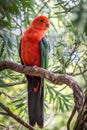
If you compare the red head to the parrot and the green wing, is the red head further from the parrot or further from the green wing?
the green wing

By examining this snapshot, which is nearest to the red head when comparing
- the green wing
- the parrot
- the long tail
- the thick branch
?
the parrot

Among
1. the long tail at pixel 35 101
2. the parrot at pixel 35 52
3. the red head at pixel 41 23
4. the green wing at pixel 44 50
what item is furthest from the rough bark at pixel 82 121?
the red head at pixel 41 23

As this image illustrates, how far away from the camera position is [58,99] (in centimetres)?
200

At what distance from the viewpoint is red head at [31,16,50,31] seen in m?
2.02

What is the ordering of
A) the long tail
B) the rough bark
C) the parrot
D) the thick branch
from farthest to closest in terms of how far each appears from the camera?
1. the parrot
2. the long tail
3. the thick branch
4. the rough bark

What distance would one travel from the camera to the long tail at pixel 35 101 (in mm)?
1606

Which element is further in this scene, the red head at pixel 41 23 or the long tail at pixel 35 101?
the red head at pixel 41 23

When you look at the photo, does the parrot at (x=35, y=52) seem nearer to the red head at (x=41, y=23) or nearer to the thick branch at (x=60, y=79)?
the red head at (x=41, y=23)

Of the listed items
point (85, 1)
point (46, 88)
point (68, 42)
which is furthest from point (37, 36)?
point (85, 1)

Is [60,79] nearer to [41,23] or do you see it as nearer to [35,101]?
[35,101]

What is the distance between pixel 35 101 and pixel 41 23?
62cm

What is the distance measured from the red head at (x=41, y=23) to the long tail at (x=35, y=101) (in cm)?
43

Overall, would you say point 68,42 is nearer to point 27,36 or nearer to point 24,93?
→ point 27,36

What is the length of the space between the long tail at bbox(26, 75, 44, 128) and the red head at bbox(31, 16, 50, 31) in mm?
425
